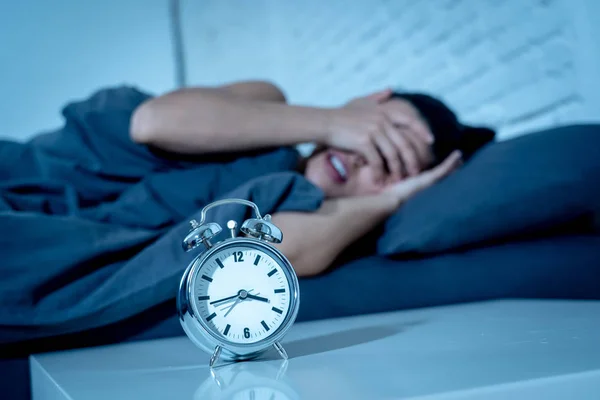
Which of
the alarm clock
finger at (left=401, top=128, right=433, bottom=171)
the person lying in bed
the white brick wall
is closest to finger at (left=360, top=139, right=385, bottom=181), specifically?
the person lying in bed

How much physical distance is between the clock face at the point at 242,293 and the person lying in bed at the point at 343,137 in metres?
0.50

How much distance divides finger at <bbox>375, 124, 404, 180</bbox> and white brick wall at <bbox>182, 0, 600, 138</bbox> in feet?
1.61

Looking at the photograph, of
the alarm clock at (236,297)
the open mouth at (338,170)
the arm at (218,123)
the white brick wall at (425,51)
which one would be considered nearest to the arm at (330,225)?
the open mouth at (338,170)

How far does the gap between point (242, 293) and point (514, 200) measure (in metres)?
0.72

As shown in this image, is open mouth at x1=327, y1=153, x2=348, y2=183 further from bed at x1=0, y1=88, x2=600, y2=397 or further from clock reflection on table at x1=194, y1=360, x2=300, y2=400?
clock reflection on table at x1=194, y1=360, x2=300, y2=400

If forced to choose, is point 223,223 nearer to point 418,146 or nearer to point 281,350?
point 281,350

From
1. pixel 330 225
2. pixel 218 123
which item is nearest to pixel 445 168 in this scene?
pixel 330 225

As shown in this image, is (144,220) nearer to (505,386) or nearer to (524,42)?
(505,386)

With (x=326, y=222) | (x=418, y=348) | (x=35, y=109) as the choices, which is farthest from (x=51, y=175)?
(x=35, y=109)

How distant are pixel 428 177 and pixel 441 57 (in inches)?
27.6

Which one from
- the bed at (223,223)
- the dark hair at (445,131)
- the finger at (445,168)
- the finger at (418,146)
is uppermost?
the dark hair at (445,131)

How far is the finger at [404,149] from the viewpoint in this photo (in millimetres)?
1431

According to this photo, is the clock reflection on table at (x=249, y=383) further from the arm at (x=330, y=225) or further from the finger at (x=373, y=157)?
the finger at (x=373, y=157)

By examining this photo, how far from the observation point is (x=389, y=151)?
1.41 metres
